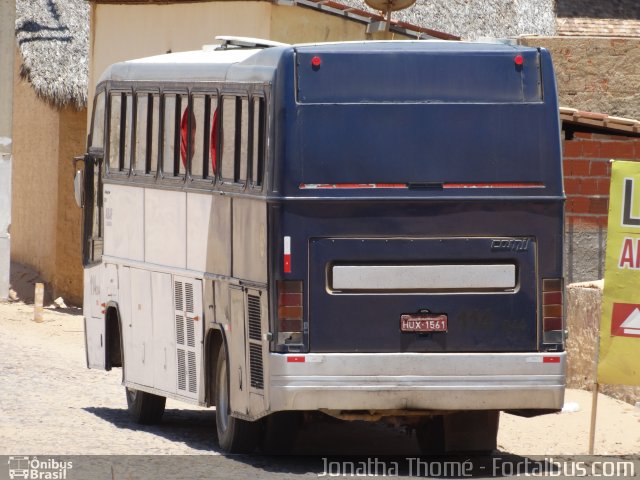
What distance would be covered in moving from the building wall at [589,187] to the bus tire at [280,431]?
6063mm

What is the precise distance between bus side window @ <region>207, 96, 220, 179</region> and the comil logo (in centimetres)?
255

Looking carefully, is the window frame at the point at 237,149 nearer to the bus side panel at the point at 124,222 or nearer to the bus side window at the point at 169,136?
the bus side window at the point at 169,136

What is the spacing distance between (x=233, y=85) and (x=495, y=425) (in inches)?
126

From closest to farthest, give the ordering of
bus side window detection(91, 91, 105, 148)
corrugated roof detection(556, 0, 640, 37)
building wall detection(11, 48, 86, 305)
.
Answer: bus side window detection(91, 91, 105, 148)
building wall detection(11, 48, 86, 305)
corrugated roof detection(556, 0, 640, 37)

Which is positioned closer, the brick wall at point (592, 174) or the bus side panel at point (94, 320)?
the bus side panel at point (94, 320)

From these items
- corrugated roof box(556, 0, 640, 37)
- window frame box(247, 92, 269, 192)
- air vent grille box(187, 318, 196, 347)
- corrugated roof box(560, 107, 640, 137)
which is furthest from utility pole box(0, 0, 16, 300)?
window frame box(247, 92, 269, 192)

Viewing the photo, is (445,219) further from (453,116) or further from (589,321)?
(589,321)

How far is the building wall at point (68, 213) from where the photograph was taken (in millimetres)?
28188

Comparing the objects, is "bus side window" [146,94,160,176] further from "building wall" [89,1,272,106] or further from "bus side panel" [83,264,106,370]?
"building wall" [89,1,272,106]

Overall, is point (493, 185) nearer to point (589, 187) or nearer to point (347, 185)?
point (347, 185)

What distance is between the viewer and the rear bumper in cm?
1195

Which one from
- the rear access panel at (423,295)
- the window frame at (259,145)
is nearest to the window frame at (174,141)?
the window frame at (259,145)

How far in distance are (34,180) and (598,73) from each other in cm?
1270

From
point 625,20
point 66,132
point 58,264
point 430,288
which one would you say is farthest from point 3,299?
point 430,288
